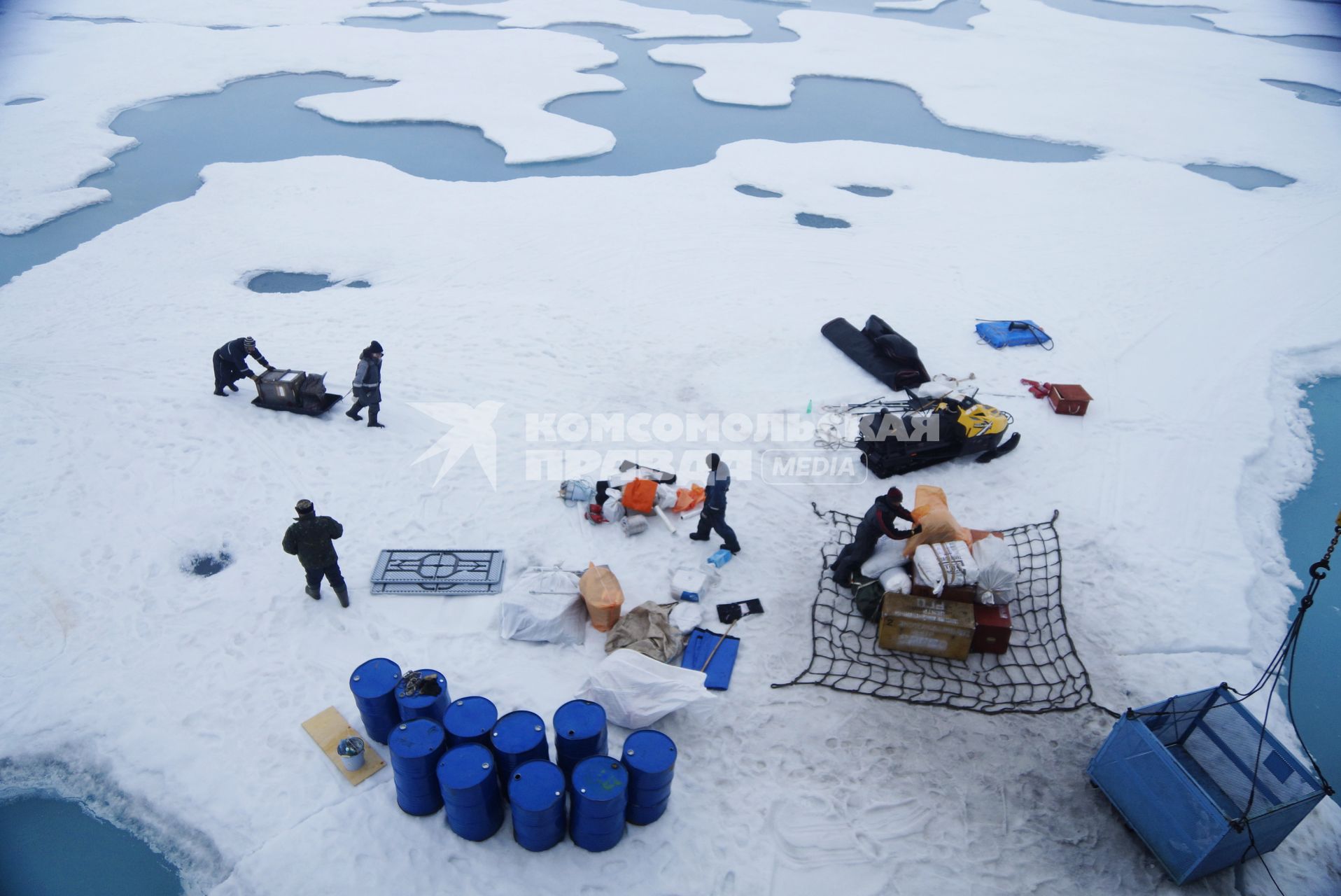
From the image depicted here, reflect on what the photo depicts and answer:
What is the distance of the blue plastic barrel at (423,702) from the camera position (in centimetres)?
612

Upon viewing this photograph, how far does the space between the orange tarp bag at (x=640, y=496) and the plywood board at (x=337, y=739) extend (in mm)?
3816

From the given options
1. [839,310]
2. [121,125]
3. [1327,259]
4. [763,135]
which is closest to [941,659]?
[839,310]

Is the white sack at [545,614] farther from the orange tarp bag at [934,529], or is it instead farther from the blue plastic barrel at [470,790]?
the orange tarp bag at [934,529]

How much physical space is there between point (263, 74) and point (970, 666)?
3248cm

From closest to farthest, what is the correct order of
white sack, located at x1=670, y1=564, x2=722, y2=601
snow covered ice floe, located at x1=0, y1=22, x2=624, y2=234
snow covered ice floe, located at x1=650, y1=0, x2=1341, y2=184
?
white sack, located at x1=670, y1=564, x2=722, y2=601
snow covered ice floe, located at x1=0, y1=22, x2=624, y2=234
snow covered ice floe, located at x1=650, y1=0, x2=1341, y2=184

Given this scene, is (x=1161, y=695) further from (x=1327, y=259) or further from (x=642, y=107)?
(x=642, y=107)

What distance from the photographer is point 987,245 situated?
16.8 meters

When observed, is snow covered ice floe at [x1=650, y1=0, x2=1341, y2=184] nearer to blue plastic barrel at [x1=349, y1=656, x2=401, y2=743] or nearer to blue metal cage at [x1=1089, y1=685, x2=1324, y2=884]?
blue metal cage at [x1=1089, y1=685, x2=1324, y2=884]

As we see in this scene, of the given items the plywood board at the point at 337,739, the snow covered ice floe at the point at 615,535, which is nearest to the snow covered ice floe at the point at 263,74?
the snow covered ice floe at the point at 615,535

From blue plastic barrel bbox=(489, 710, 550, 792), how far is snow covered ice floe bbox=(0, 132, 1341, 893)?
26.7 inches

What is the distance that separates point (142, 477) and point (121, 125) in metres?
19.9

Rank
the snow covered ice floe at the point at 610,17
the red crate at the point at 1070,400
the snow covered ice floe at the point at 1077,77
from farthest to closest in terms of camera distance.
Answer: the snow covered ice floe at the point at 610,17 → the snow covered ice floe at the point at 1077,77 → the red crate at the point at 1070,400

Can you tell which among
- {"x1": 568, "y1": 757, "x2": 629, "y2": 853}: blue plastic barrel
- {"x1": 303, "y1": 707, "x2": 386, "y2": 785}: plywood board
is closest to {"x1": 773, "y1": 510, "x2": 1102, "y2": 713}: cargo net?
{"x1": 568, "y1": 757, "x2": 629, "y2": 853}: blue plastic barrel

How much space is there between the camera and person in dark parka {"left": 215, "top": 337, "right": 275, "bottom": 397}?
10719 millimetres
